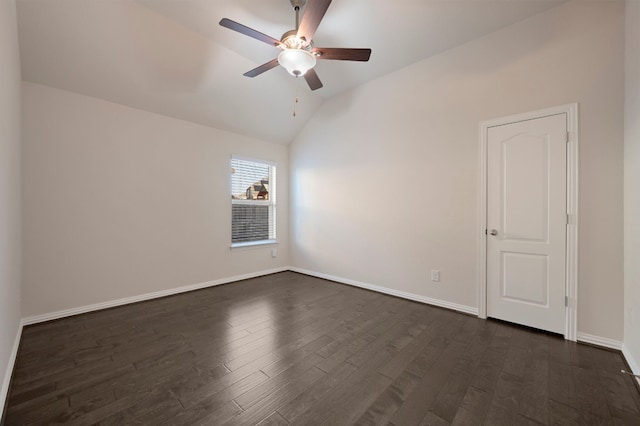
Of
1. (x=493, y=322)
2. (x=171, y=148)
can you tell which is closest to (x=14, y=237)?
(x=171, y=148)

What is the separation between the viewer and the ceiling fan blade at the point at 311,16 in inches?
69.2

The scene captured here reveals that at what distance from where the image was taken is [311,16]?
1.88 meters

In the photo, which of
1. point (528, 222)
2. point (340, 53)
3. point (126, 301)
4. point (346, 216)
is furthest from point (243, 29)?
point (126, 301)

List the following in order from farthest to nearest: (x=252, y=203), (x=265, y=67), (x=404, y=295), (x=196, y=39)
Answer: (x=252, y=203), (x=404, y=295), (x=196, y=39), (x=265, y=67)

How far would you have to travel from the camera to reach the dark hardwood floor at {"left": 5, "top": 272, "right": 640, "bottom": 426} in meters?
1.49

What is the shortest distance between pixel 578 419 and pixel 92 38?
4.79 metres

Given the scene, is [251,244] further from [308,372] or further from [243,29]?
[243,29]

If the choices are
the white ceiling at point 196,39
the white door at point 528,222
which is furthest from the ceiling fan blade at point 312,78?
the white door at point 528,222

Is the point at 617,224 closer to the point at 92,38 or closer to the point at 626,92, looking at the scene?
the point at 626,92

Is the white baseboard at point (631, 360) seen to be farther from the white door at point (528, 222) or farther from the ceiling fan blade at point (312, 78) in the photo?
the ceiling fan blade at point (312, 78)

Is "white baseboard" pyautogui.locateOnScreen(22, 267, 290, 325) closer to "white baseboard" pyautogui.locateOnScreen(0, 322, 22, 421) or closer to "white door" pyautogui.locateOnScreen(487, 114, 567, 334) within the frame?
"white baseboard" pyautogui.locateOnScreen(0, 322, 22, 421)

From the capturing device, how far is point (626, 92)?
2.11 metres

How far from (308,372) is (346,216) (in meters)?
2.59

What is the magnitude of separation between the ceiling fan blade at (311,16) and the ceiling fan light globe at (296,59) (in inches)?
4.8
